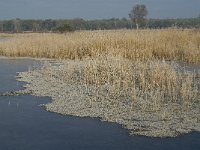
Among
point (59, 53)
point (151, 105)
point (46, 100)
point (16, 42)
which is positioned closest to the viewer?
point (151, 105)

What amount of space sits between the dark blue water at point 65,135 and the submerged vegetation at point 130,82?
276 millimetres

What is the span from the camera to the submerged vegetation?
7332 mm

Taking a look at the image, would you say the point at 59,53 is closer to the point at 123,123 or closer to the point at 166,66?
the point at 166,66

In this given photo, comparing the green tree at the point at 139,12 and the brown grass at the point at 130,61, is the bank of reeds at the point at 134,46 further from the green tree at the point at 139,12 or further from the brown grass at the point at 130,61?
the green tree at the point at 139,12

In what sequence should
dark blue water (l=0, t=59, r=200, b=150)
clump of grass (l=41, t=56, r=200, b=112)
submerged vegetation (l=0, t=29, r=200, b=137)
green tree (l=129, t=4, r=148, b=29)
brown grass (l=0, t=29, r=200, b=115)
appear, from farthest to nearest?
green tree (l=129, t=4, r=148, b=29)
brown grass (l=0, t=29, r=200, b=115)
clump of grass (l=41, t=56, r=200, b=112)
submerged vegetation (l=0, t=29, r=200, b=137)
dark blue water (l=0, t=59, r=200, b=150)

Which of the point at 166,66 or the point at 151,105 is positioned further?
the point at 166,66

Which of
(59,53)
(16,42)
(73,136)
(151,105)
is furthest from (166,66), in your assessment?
(16,42)

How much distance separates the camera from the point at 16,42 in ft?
70.7

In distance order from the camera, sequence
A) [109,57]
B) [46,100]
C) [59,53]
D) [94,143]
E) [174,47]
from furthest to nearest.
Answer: [59,53], [174,47], [109,57], [46,100], [94,143]

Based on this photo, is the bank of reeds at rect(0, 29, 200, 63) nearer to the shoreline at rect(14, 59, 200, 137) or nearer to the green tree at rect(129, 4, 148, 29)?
the shoreline at rect(14, 59, 200, 137)

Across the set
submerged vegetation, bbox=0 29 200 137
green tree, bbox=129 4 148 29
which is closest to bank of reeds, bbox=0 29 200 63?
submerged vegetation, bbox=0 29 200 137

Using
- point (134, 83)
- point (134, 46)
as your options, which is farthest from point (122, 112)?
point (134, 46)

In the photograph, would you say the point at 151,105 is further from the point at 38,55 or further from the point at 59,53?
the point at 38,55

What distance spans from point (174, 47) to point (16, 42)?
30.5 ft
